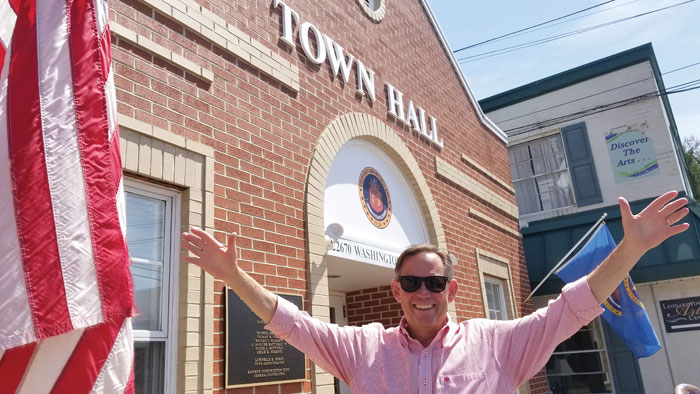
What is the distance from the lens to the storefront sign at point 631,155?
13180mm

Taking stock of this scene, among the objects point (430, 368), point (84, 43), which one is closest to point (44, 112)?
point (84, 43)

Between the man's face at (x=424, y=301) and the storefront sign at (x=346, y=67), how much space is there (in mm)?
3616

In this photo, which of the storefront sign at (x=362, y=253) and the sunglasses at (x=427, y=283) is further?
the storefront sign at (x=362, y=253)

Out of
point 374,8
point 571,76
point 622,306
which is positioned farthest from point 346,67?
point 571,76

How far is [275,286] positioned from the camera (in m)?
4.38

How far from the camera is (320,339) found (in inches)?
90.9

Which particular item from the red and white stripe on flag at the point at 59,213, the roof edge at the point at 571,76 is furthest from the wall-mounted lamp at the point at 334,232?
the roof edge at the point at 571,76

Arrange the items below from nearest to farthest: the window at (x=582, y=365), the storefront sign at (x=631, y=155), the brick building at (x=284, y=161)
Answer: the brick building at (x=284, y=161) < the window at (x=582, y=365) < the storefront sign at (x=631, y=155)

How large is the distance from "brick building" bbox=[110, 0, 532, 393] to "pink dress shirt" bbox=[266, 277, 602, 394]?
157 cm

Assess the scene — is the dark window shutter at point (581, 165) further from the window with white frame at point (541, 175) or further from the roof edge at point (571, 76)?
the roof edge at point (571, 76)

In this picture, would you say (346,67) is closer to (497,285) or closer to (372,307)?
(372,307)

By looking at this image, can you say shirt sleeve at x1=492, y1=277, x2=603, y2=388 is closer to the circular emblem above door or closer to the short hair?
the short hair

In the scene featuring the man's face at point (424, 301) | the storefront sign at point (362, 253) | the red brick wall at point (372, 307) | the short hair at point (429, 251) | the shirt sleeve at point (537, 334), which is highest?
the storefront sign at point (362, 253)

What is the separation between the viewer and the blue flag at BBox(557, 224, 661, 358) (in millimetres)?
7895
